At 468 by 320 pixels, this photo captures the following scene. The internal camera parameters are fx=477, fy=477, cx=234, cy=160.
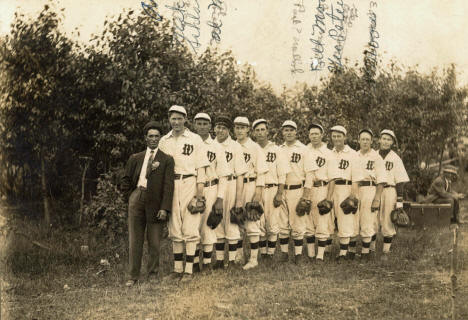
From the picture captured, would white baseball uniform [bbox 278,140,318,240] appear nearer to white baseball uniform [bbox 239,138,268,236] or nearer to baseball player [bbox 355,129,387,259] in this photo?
white baseball uniform [bbox 239,138,268,236]

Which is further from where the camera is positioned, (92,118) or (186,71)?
(186,71)

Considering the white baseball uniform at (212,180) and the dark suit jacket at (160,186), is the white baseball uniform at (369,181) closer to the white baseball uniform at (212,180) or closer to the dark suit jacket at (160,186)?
the white baseball uniform at (212,180)

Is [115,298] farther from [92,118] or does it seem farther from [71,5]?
[71,5]

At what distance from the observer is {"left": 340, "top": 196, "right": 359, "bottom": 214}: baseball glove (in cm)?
685

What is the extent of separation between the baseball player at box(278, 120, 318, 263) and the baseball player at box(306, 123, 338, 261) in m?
0.12

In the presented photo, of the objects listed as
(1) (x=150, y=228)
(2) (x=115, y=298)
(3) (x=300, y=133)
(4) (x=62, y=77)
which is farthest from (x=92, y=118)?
(3) (x=300, y=133)

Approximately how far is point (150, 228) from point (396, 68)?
17.8 feet

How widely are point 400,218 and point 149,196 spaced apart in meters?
3.79

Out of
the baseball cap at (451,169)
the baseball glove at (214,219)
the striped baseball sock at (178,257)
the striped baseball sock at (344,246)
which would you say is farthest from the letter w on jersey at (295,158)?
the baseball cap at (451,169)

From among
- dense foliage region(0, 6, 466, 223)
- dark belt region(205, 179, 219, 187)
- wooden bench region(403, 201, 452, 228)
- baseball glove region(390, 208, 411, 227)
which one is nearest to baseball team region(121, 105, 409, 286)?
dark belt region(205, 179, 219, 187)

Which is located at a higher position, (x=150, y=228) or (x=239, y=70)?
(x=239, y=70)

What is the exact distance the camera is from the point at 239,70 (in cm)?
864

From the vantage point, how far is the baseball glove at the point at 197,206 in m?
5.76

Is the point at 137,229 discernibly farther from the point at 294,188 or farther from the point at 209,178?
the point at 294,188
